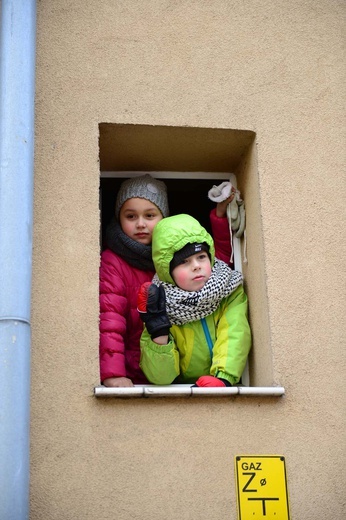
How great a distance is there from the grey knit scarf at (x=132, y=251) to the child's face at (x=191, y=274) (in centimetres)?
26

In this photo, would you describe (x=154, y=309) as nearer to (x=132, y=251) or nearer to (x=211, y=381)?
(x=211, y=381)

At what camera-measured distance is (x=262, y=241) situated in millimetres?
4773

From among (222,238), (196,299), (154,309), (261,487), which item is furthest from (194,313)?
(261,487)

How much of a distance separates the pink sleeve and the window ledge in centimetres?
100

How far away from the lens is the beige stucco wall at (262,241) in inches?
168

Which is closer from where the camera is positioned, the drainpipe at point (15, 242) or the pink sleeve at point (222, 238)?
the drainpipe at point (15, 242)

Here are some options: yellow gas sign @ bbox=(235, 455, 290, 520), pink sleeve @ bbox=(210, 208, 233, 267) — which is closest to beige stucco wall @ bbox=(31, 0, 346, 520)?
yellow gas sign @ bbox=(235, 455, 290, 520)

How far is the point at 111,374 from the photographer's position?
181 inches


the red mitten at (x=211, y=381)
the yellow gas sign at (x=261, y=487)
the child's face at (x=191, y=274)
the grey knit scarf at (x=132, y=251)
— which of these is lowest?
the yellow gas sign at (x=261, y=487)

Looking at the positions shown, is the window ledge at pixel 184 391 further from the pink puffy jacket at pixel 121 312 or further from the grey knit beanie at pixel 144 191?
the grey knit beanie at pixel 144 191

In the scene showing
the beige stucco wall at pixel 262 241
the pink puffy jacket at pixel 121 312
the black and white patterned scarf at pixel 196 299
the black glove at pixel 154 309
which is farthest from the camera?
the black and white patterned scarf at pixel 196 299

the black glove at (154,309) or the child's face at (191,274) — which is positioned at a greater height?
the child's face at (191,274)

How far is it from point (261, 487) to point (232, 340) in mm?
801

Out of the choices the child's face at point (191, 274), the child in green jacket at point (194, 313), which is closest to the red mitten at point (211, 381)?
the child in green jacket at point (194, 313)
